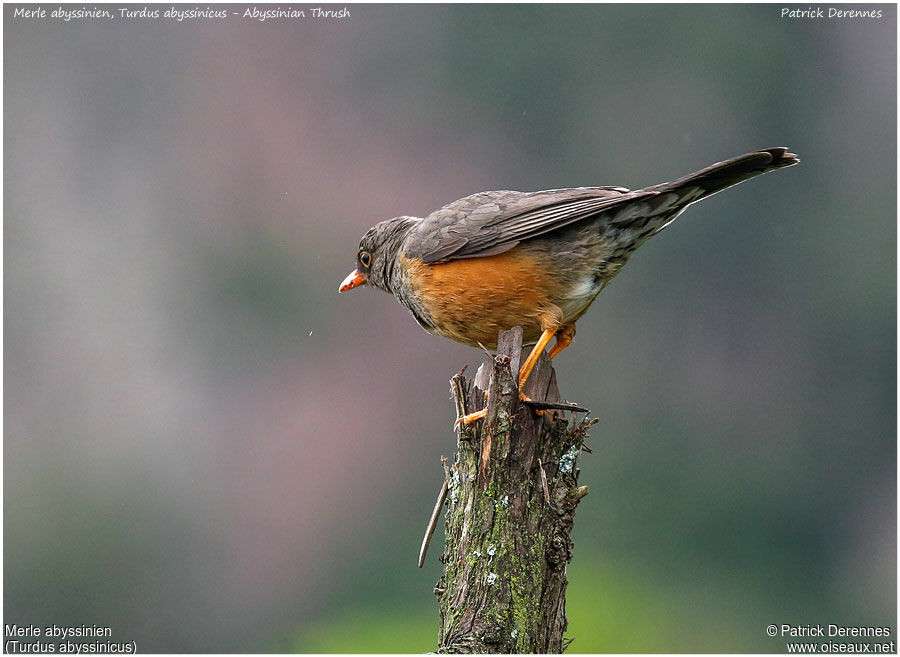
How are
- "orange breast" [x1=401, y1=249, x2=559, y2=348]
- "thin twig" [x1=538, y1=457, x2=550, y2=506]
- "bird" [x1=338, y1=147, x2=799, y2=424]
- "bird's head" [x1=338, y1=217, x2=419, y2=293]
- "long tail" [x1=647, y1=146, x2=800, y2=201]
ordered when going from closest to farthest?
"thin twig" [x1=538, y1=457, x2=550, y2=506], "long tail" [x1=647, y1=146, x2=800, y2=201], "bird" [x1=338, y1=147, x2=799, y2=424], "orange breast" [x1=401, y1=249, x2=559, y2=348], "bird's head" [x1=338, y1=217, x2=419, y2=293]

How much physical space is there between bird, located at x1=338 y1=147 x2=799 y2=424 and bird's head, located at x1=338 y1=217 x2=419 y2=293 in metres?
0.41

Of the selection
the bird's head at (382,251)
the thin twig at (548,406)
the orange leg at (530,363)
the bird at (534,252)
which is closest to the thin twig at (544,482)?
the thin twig at (548,406)

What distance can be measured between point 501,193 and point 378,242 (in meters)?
0.91

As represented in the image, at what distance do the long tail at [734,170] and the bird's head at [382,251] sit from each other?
5.49 ft

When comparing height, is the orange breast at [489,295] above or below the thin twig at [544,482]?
above

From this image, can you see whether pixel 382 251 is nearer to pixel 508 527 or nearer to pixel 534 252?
pixel 534 252

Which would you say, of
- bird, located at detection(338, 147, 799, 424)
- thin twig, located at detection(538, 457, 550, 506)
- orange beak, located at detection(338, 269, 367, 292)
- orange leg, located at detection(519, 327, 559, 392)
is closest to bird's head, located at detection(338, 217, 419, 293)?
orange beak, located at detection(338, 269, 367, 292)

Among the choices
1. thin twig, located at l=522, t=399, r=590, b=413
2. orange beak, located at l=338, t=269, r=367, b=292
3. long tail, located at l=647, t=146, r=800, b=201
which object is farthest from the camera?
orange beak, located at l=338, t=269, r=367, b=292

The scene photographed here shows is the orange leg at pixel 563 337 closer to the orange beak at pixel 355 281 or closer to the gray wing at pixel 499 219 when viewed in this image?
the gray wing at pixel 499 219

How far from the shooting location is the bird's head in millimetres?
5854

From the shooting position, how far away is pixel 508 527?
3.97 m

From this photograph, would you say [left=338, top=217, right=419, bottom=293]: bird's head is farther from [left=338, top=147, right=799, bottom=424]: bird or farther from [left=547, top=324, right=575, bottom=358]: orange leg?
[left=547, top=324, right=575, bottom=358]: orange leg

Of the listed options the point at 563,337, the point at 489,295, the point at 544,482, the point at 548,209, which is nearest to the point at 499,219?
the point at 548,209

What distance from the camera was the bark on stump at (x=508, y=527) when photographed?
3867mm
